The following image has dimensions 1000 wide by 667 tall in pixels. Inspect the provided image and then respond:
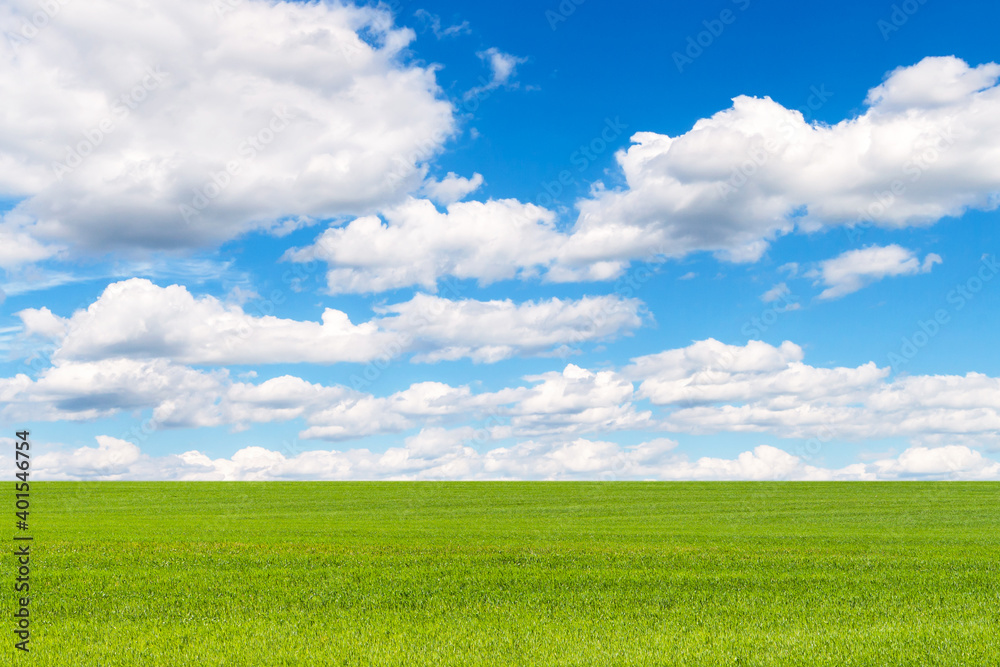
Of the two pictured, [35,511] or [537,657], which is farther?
[35,511]

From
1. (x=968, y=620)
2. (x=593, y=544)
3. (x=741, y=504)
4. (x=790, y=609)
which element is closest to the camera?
(x=968, y=620)

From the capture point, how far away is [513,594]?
1684cm

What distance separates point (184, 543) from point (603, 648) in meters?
17.6

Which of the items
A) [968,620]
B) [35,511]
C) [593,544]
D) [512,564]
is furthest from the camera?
[35,511]

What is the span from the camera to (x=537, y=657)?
12.0m

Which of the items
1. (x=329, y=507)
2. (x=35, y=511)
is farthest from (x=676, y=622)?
(x=35, y=511)

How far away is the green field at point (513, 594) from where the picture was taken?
12.3 metres

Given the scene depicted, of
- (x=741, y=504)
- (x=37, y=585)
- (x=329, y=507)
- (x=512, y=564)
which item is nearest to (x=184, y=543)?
(x=37, y=585)

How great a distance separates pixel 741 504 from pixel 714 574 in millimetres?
31399

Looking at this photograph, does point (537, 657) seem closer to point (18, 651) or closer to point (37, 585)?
point (18, 651)

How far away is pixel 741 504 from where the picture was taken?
158 ft

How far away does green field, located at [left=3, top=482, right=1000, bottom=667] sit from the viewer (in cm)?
1233

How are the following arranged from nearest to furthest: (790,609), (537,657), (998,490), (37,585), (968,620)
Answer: (537,657) → (968,620) → (790,609) → (37,585) → (998,490)

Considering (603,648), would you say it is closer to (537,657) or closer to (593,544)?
(537,657)
